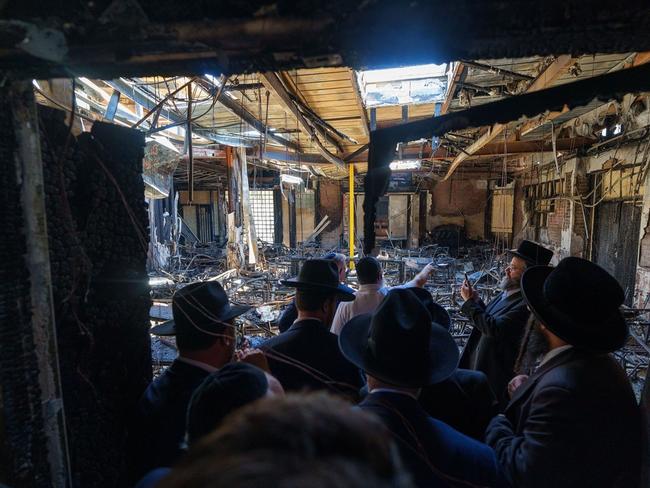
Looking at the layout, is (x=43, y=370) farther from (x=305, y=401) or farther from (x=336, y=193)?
(x=336, y=193)

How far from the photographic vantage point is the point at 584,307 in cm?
147

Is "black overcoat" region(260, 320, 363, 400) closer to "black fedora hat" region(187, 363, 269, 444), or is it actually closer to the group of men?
the group of men

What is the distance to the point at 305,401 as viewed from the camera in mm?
557

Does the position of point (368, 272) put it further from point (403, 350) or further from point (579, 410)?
point (579, 410)

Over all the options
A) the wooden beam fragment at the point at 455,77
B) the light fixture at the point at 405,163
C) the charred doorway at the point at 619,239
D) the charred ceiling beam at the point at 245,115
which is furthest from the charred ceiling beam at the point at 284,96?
the charred doorway at the point at 619,239

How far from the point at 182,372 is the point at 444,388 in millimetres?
1357

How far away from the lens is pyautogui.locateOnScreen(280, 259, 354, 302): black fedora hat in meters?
2.21

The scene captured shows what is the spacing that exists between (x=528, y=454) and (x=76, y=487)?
6.27ft

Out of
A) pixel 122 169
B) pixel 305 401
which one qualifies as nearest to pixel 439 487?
pixel 305 401

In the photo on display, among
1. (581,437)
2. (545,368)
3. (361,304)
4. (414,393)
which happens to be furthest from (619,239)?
(414,393)

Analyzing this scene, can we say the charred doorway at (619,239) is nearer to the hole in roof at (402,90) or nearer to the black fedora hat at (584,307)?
the hole in roof at (402,90)

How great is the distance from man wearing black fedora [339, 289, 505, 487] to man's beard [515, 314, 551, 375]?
2.45 feet

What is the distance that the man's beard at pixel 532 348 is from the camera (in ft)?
5.96

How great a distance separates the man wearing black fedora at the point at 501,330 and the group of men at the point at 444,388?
19.3 inches
